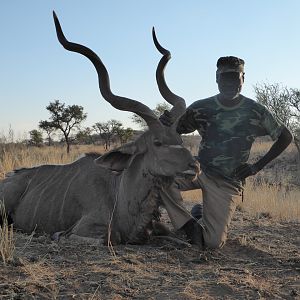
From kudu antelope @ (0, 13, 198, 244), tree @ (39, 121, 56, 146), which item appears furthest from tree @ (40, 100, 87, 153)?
kudu antelope @ (0, 13, 198, 244)

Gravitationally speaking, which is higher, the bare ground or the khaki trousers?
the khaki trousers

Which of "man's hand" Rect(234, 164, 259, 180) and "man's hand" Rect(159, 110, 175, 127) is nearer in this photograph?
"man's hand" Rect(159, 110, 175, 127)

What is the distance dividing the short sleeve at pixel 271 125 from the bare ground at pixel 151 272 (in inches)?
42.1

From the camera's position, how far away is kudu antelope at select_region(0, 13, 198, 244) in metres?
A: 4.63

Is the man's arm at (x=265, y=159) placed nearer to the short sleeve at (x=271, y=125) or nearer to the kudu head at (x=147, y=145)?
the short sleeve at (x=271, y=125)

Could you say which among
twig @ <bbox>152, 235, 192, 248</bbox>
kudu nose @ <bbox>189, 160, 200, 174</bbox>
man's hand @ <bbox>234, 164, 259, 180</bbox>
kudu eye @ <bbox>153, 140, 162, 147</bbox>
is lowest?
twig @ <bbox>152, 235, 192, 248</bbox>

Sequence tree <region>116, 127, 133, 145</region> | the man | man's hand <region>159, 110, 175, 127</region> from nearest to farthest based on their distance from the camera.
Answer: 1. man's hand <region>159, 110, 175, 127</region>
2. the man
3. tree <region>116, 127, 133, 145</region>

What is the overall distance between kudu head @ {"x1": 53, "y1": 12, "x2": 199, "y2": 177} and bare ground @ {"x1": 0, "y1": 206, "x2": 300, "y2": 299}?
0.73 m

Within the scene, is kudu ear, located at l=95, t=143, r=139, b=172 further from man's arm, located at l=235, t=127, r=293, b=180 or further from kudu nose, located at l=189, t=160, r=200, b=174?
man's arm, located at l=235, t=127, r=293, b=180

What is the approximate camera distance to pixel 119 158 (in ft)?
16.0

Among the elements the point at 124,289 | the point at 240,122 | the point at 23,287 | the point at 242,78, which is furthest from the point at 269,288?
the point at 242,78

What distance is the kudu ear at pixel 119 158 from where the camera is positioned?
4.78 meters

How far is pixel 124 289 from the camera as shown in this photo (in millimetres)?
3072

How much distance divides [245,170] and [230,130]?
0.43 m
